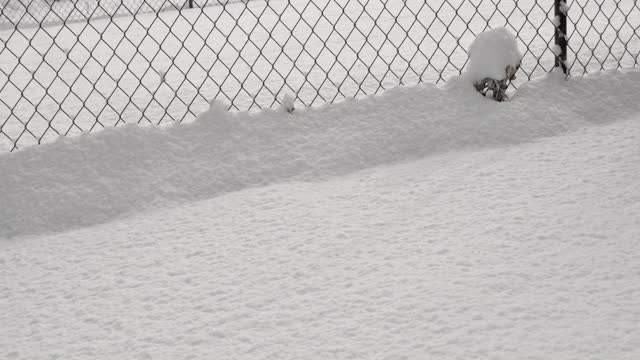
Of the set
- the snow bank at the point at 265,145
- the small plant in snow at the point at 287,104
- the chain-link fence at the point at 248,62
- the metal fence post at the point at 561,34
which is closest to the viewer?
the snow bank at the point at 265,145

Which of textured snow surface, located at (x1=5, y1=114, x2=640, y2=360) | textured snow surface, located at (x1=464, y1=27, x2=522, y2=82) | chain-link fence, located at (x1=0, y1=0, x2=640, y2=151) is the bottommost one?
textured snow surface, located at (x1=5, y1=114, x2=640, y2=360)

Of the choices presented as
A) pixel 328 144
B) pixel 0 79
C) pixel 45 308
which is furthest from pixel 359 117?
pixel 0 79

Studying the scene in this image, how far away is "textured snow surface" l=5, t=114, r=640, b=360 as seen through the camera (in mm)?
1506

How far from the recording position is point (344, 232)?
205cm

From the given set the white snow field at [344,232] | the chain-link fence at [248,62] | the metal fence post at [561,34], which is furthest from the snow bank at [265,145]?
the chain-link fence at [248,62]

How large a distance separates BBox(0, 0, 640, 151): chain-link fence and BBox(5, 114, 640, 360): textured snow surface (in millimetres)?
719

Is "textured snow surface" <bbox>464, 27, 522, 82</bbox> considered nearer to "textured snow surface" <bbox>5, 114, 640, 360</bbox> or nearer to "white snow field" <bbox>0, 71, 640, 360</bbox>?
"white snow field" <bbox>0, 71, 640, 360</bbox>

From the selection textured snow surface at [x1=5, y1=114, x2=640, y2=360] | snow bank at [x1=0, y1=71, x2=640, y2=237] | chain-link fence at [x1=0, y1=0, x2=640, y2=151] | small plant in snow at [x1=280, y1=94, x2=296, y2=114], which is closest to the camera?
textured snow surface at [x1=5, y1=114, x2=640, y2=360]

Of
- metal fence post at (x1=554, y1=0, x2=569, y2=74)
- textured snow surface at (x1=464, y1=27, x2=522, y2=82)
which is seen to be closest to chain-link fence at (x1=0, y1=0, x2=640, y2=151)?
metal fence post at (x1=554, y1=0, x2=569, y2=74)

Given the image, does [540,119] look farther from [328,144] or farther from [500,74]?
[328,144]

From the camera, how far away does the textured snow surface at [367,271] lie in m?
1.51

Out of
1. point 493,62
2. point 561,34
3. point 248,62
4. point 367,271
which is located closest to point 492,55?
point 493,62

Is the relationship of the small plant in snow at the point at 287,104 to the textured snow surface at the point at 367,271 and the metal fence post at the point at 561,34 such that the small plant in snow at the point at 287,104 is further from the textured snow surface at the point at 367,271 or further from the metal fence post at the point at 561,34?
the metal fence post at the point at 561,34

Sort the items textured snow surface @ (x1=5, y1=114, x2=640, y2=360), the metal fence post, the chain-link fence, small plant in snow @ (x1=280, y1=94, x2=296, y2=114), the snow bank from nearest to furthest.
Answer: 1. textured snow surface @ (x1=5, y1=114, x2=640, y2=360)
2. the snow bank
3. small plant in snow @ (x1=280, y1=94, x2=296, y2=114)
4. the metal fence post
5. the chain-link fence
